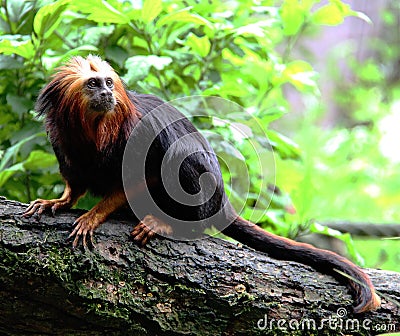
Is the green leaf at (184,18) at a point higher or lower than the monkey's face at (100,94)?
higher

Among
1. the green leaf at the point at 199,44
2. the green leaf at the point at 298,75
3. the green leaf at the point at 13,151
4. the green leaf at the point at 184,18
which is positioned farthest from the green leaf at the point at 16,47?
the green leaf at the point at 298,75

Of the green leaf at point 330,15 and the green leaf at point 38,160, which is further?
the green leaf at point 330,15

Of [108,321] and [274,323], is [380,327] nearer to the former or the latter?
[274,323]

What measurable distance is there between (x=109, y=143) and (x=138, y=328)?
2.36 ft

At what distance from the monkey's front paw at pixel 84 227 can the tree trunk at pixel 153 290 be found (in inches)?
1.2

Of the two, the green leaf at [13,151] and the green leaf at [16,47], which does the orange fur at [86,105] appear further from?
the green leaf at [13,151]

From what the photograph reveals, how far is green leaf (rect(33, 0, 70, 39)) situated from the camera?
8.09 feet

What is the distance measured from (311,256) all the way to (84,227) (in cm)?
93

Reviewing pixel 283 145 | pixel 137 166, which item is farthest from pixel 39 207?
pixel 283 145

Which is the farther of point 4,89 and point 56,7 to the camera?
point 4,89

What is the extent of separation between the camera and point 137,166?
2.35 metres

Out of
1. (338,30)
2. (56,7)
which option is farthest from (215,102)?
(338,30)

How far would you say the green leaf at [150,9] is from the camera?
2.62 meters

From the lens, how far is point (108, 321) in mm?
2117
